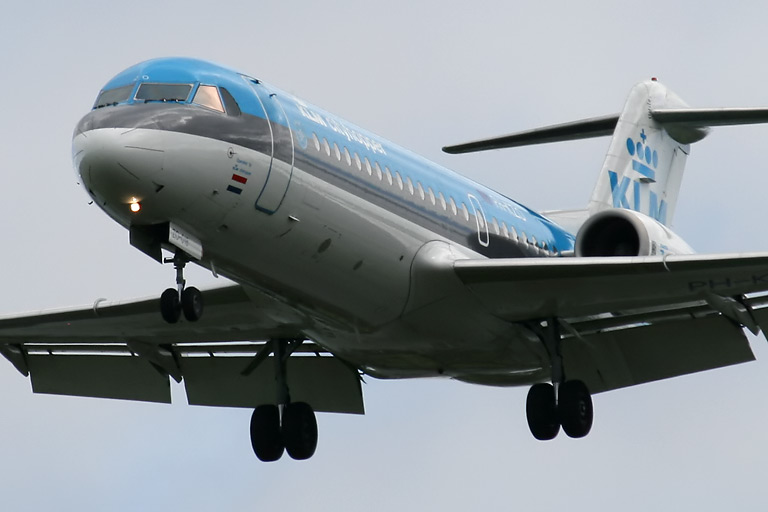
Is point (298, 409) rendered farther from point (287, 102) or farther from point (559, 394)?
point (287, 102)

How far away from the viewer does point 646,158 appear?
3250cm

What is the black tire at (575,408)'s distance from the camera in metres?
26.2

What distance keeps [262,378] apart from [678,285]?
802cm

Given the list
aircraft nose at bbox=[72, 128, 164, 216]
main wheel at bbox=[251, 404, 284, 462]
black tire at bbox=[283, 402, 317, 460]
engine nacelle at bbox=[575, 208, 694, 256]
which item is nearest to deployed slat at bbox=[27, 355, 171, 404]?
main wheel at bbox=[251, 404, 284, 462]

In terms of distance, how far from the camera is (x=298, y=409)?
27672 mm

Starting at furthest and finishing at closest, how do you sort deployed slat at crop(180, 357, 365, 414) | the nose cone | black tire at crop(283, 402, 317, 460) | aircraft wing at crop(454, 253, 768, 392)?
deployed slat at crop(180, 357, 365, 414) < black tire at crop(283, 402, 317, 460) < aircraft wing at crop(454, 253, 768, 392) < the nose cone

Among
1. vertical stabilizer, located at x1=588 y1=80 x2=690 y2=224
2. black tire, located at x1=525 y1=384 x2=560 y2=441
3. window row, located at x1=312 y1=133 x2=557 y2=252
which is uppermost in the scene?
vertical stabilizer, located at x1=588 y1=80 x2=690 y2=224

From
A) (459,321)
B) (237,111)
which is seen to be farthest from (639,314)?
(237,111)

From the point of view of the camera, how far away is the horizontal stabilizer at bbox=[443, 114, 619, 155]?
106 feet

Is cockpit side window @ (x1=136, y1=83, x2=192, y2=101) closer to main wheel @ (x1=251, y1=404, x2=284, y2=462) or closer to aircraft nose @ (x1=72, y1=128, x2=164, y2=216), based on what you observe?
aircraft nose @ (x1=72, y1=128, x2=164, y2=216)

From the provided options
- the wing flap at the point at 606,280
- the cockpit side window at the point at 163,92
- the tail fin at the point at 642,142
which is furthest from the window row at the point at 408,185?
the tail fin at the point at 642,142

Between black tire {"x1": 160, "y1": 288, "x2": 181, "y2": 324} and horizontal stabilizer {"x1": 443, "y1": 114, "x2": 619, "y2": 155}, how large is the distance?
11.2m

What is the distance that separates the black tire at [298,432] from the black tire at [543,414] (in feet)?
11.6

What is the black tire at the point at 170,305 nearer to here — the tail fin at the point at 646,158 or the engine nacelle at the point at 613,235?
the engine nacelle at the point at 613,235
